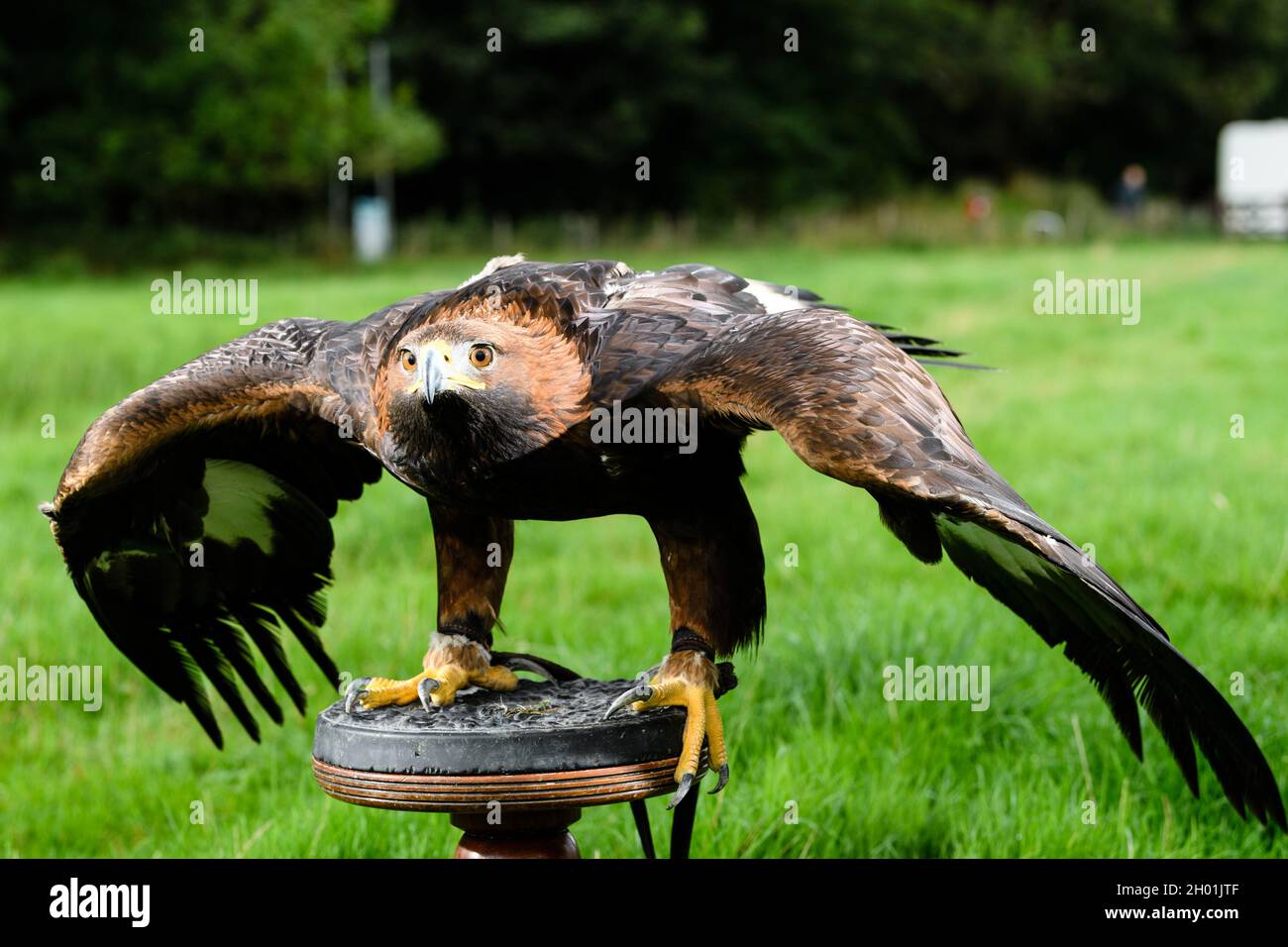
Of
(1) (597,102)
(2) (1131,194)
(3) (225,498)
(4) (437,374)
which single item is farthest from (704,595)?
(2) (1131,194)

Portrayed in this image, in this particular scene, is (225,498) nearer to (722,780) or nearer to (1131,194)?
(722,780)

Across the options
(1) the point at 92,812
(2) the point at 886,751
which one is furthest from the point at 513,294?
(1) the point at 92,812

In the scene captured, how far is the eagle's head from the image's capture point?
286cm

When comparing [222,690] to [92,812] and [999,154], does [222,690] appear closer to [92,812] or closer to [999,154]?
[92,812]

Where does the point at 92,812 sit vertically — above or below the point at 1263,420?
below

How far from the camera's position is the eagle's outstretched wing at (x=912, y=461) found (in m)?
2.66

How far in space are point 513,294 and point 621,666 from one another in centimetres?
239

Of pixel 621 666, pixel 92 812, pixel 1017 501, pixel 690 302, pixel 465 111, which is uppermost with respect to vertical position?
pixel 465 111

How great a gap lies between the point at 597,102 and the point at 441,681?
112 ft

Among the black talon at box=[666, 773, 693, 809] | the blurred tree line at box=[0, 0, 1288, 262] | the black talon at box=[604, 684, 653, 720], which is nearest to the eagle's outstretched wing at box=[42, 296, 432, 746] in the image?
the black talon at box=[604, 684, 653, 720]

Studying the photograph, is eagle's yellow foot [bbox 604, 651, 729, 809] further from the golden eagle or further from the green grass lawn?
the green grass lawn

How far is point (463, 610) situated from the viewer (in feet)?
11.5

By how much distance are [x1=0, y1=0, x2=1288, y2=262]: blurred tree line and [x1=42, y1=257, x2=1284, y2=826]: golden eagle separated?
14.4 m

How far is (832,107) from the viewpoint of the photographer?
41.3 metres
